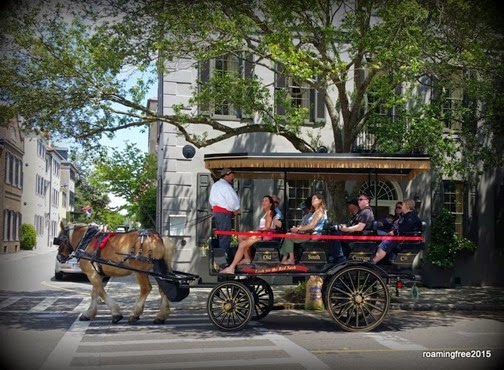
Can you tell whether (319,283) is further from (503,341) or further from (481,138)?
(481,138)

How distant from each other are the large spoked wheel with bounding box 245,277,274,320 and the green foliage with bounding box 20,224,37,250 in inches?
135

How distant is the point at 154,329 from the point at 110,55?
5179 millimetres

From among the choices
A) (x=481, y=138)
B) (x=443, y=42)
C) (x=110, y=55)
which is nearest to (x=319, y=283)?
(x=443, y=42)

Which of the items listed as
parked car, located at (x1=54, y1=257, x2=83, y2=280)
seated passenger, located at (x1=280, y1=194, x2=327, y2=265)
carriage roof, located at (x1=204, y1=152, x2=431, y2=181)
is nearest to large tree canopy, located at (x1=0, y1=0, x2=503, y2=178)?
carriage roof, located at (x1=204, y1=152, x2=431, y2=181)

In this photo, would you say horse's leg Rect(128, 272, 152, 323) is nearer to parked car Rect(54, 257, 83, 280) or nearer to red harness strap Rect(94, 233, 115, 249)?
red harness strap Rect(94, 233, 115, 249)

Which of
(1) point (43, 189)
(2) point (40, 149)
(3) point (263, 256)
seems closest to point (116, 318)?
(1) point (43, 189)

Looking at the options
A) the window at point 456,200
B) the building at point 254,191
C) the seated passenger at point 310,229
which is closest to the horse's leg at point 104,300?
the seated passenger at point 310,229

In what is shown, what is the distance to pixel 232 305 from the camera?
30.5ft

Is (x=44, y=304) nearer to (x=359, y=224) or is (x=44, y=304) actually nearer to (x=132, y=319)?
(x=132, y=319)

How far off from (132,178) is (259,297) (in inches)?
479

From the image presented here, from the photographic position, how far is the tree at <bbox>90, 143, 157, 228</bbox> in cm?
2086

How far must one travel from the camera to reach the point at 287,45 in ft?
33.9

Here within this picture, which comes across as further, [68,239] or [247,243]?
[68,239]

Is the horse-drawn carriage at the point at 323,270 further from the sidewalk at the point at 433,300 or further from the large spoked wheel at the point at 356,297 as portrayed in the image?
the sidewalk at the point at 433,300
